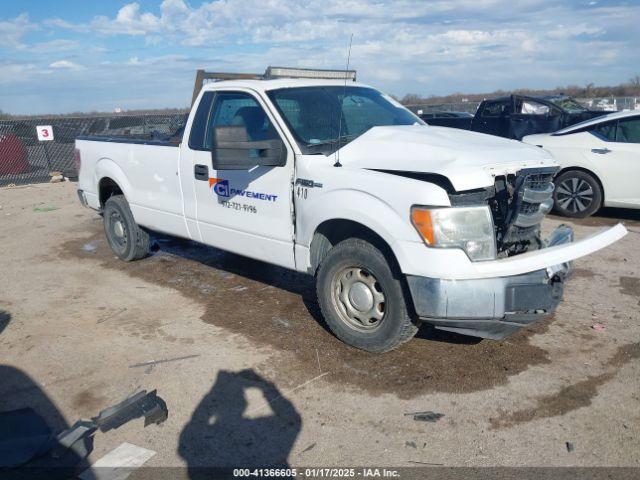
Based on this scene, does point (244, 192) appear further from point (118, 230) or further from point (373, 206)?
point (118, 230)

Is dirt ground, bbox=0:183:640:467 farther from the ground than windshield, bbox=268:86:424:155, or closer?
closer

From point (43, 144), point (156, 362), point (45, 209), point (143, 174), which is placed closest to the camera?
point (156, 362)

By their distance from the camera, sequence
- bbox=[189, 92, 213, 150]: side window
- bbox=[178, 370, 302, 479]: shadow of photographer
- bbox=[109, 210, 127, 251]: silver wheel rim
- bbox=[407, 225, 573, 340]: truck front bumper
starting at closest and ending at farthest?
bbox=[178, 370, 302, 479]: shadow of photographer < bbox=[407, 225, 573, 340]: truck front bumper < bbox=[189, 92, 213, 150]: side window < bbox=[109, 210, 127, 251]: silver wheel rim

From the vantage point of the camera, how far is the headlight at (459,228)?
3777 mm

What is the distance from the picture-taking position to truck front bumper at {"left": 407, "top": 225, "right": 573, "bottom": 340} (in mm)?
3773

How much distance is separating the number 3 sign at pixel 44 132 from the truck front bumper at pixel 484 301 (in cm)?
1381

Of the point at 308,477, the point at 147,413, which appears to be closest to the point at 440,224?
the point at 308,477

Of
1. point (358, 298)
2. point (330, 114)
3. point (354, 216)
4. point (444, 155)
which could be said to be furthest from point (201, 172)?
point (444, 155)

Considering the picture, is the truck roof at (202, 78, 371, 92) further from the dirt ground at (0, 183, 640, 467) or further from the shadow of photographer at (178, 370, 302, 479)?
the shadow of photographer at (178, 370, 302, 479)

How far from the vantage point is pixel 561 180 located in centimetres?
888

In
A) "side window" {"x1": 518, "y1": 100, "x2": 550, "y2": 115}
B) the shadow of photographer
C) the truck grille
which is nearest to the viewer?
the shadow of photographer

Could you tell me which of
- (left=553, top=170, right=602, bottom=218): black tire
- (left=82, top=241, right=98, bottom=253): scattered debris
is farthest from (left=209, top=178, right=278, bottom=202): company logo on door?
(left=553, top=170, right=602, bottom=218): black tire

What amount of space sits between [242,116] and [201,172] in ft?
2.28

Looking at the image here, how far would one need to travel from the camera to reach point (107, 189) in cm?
746
